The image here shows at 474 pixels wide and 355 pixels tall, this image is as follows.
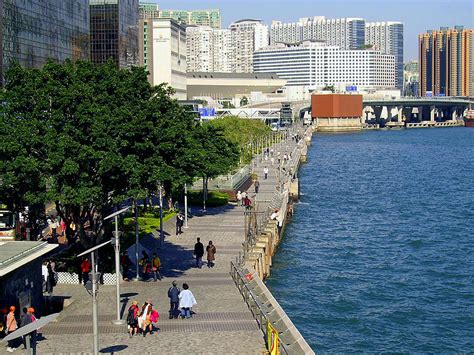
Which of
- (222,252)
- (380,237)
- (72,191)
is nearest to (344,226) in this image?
(380,237)

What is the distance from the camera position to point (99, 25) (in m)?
152

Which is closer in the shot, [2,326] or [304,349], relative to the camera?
[304,349]

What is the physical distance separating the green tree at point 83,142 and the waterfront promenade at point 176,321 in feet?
13.5

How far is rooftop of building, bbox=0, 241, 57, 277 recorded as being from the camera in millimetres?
29564

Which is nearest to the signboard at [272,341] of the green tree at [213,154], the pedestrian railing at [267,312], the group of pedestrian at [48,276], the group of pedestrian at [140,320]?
the pedestrian railing at [267,312]

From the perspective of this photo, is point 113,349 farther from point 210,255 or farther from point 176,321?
point 210,255

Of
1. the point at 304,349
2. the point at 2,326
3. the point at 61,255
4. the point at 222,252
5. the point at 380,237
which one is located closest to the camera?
the point at 304,349

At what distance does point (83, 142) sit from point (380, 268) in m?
24.2

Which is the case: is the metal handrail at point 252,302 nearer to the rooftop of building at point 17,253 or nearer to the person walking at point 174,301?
the person walking at point 174,301

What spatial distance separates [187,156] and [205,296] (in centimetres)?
756

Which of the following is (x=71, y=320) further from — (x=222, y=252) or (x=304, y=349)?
(x=222, y=252)

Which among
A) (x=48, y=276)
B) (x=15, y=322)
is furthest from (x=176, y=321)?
(x=48, y=276)

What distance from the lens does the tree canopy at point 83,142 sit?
36.7 metres

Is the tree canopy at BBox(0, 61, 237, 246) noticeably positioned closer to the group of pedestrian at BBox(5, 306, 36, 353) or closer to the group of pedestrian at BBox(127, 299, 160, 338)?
the group of pedestrian at BBox(127, 299, 160, 338)
